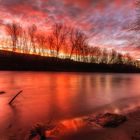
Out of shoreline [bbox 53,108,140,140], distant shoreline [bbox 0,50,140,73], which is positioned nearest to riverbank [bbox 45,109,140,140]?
shoreline [bbox 53,108,140,140]

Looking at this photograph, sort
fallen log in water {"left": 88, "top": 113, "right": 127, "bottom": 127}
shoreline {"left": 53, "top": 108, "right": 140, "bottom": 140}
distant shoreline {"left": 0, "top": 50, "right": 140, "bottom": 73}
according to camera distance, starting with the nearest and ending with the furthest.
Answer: shoreline {"left": 53, "top": 108, "right": 140, "bottom": 140} → fallen log in water {"left": 88, "top": 113, "right": 127, "bottom": 127} → distant shoreline {"left": 0, "top": 50, "right": 140, "bottom": 73}

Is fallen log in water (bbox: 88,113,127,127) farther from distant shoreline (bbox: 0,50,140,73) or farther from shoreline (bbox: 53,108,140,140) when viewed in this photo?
distant shoreline (bbox: 0,50,140,73)

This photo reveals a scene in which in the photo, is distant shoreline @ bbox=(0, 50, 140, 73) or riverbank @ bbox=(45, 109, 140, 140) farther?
distant shoreline @ bbox=(0, 50, 140, 73)

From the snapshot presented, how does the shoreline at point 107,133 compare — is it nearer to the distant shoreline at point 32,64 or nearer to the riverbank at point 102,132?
the riverbank at point 102,132

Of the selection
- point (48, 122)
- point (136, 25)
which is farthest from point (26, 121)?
point (136, 25)

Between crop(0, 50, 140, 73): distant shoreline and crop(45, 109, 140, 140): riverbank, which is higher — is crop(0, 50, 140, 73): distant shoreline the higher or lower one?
the higher one

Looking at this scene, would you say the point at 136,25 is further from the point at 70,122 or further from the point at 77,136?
the point at 77,136

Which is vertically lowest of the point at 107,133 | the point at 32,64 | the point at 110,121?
the point at 107,133

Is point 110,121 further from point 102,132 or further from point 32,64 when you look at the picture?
point 32,64

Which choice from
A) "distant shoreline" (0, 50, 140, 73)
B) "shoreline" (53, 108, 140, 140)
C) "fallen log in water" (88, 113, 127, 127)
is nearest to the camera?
"shoreline" (53, 108, 140, 140)

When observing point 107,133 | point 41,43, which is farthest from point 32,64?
point 107,133

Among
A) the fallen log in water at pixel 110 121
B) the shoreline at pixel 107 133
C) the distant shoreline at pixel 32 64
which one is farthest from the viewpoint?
the distant shoreline at pixel 32 64

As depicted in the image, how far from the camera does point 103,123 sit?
24.2 feet

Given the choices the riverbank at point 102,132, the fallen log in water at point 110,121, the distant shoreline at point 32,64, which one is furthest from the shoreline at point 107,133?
the distant shoreline at point 32,64
